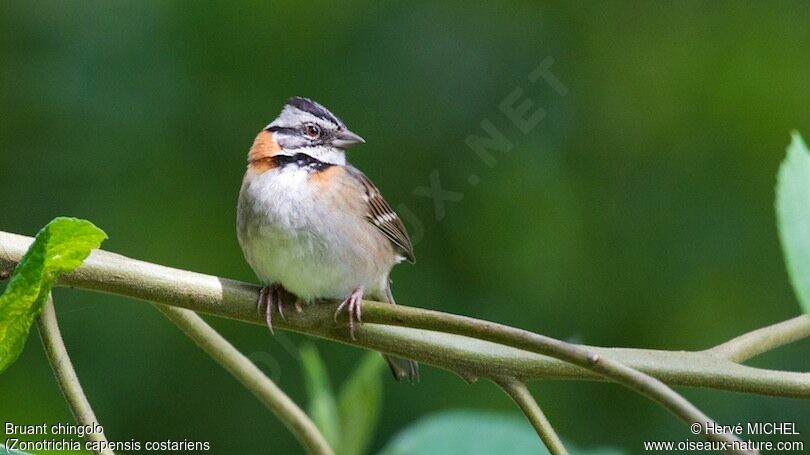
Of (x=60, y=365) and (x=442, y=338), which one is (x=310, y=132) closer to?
(x=442, y=338)

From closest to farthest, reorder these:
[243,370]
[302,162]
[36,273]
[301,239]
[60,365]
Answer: [36,273] < [60,365] < [243,370] < [301,239] < [302,162]

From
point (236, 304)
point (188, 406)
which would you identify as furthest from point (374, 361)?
point (188, 406)

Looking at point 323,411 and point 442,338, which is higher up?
point 442,338

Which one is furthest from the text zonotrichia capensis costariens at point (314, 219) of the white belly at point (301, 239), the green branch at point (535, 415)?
the green branch at point (535, 415)

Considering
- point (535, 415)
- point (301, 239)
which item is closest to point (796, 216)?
point (535, 415)

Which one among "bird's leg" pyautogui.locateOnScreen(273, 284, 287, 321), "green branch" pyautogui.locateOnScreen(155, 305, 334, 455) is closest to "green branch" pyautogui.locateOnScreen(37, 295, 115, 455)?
"green branch" pyautogui.locateOnScreen(155, 305, 334, 455)

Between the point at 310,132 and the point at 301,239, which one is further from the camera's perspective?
the point at 310,132

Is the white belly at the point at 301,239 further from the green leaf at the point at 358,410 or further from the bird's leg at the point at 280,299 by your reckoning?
the green leaf at the point at 358,410

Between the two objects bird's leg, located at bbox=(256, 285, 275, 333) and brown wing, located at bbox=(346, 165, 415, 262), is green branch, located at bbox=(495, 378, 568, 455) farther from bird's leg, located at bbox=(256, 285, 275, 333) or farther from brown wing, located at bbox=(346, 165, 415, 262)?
brown wing, located at bbox=(346, 165, 415, 262)
